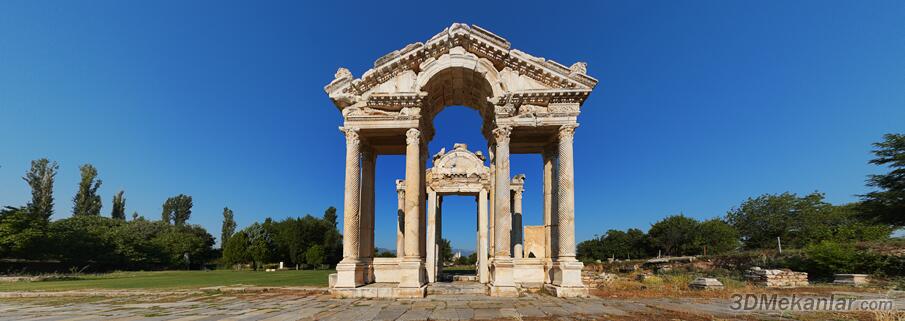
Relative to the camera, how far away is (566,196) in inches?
600

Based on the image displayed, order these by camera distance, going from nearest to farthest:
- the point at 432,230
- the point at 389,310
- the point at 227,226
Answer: the point at 389,310 → the point at 432,230 → the point at 227,226

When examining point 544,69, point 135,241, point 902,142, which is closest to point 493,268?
point 544,69

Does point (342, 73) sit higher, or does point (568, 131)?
point (342, 73)

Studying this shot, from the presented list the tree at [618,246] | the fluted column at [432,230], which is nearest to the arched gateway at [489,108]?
the fluted column at [432,230]

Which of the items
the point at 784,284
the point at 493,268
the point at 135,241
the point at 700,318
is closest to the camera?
the point at 700,318

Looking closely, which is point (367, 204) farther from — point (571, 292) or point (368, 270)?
point (571, 292)

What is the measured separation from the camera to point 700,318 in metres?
8.52

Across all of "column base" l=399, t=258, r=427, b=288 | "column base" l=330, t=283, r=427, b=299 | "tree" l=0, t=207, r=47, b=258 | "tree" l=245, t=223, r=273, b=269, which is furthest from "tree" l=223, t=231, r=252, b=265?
"column base" l=399, t=258, r=427, b=288

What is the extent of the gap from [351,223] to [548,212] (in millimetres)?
8483

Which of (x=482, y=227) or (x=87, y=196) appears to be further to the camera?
(x=87, y=196)

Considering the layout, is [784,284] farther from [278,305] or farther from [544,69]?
[278,305]

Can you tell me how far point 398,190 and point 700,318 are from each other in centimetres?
1610

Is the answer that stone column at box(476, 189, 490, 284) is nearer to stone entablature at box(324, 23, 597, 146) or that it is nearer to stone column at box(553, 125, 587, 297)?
stone column at box(553, 125, 587, 297)

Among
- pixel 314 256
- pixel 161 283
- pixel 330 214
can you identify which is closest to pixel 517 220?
pixel 161 283
